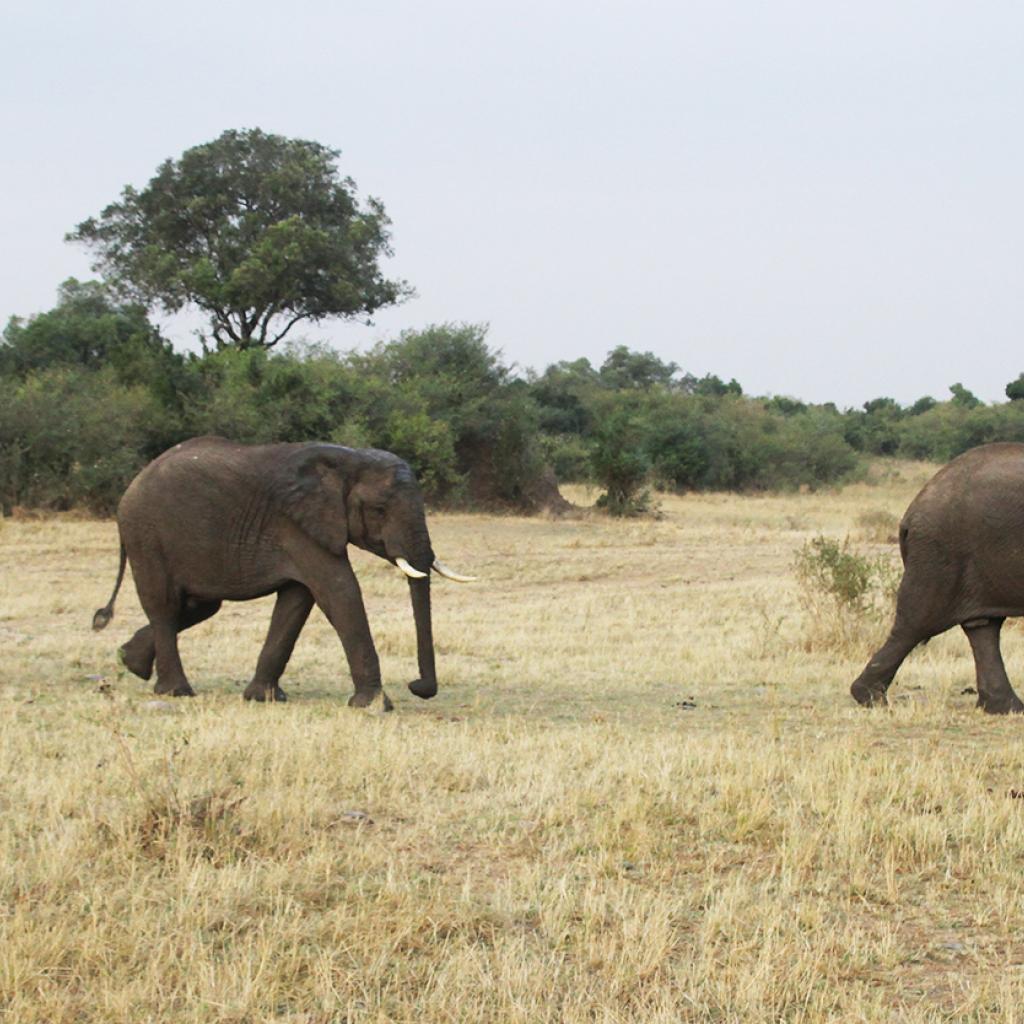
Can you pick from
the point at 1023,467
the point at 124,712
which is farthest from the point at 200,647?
the point at 1023,467

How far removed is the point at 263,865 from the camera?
18.1ft

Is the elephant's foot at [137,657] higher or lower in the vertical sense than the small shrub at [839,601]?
lower

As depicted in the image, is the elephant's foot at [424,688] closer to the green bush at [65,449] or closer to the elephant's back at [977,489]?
the elephant's back at [977,489]

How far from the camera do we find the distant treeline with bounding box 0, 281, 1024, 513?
27469mm

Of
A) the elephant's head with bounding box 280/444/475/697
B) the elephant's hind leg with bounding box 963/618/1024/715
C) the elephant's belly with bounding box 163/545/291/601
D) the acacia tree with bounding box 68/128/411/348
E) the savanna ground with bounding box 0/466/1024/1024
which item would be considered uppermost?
the acacia tree with bounding box 68/128/411/348

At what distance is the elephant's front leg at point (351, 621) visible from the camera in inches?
386

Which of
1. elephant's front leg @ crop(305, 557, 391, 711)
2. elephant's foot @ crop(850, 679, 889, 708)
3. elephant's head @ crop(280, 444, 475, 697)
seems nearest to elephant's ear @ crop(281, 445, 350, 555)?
elephant's head @ crop(280, 444, 475, 697)

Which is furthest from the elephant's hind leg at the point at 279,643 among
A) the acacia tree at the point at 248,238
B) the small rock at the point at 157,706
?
the acacia tree at the point at 248,238

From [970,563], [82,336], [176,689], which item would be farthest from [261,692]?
[82,336]

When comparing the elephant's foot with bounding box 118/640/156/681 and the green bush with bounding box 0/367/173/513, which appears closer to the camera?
the elephant's foot with bounding box 118/640/156/681

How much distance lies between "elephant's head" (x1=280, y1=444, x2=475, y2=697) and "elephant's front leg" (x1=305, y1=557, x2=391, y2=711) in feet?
0.60

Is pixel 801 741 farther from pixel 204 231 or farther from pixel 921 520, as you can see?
pixel 204 231

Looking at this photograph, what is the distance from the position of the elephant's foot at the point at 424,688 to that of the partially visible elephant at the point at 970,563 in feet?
9.82

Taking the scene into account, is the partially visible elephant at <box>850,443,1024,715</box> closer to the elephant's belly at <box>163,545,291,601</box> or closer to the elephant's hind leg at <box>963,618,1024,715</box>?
the elephant's hind leg at <box>963,618,1024,715</box>
